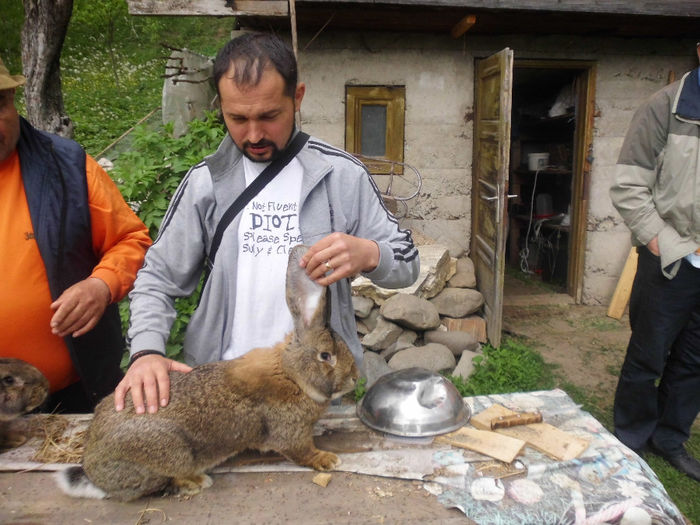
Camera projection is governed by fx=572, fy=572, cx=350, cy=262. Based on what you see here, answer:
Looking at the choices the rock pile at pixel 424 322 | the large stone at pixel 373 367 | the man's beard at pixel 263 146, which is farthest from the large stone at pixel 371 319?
the man's beard at pixel 263 146

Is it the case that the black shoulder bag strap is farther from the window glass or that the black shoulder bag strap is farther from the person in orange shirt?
the window glass

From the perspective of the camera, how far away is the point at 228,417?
189 centimetres

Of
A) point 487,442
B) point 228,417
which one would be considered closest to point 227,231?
point 228,417

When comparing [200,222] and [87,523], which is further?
[200,222]

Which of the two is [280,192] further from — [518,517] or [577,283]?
[577,283]

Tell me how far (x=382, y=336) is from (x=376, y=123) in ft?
8.44

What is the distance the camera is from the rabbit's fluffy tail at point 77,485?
6.10ft

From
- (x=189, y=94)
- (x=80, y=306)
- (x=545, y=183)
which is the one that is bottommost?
(x=80, y=306)

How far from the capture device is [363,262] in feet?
6.01

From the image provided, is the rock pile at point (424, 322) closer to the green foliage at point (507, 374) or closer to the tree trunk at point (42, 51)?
the green foliage at point (507, 374)

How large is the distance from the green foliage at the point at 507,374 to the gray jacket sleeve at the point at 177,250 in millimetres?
3748

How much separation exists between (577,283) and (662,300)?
419 centimetres

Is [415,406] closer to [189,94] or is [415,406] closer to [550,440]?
[550,440]

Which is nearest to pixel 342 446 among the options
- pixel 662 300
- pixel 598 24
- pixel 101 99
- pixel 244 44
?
pixel 244 44
